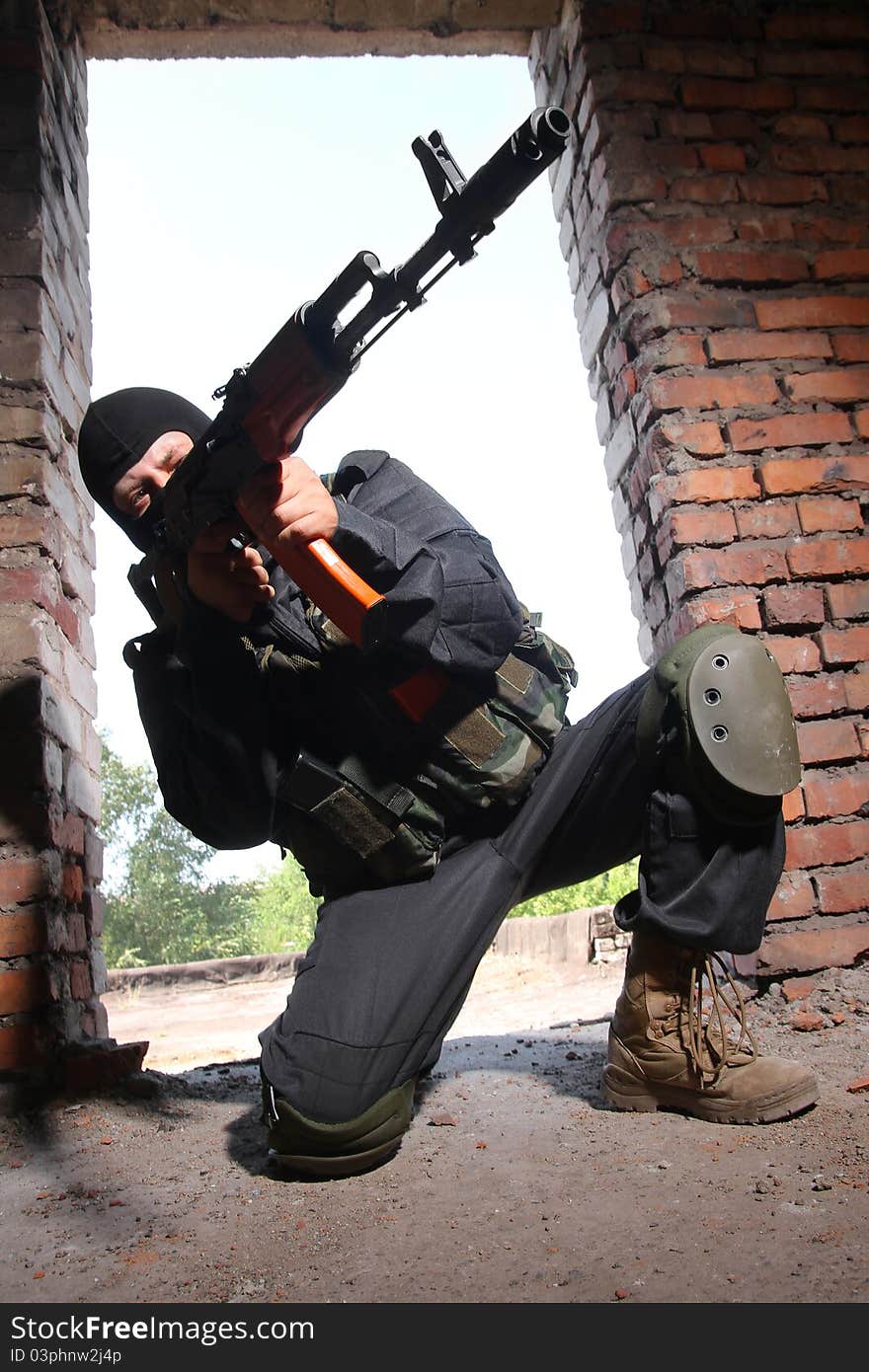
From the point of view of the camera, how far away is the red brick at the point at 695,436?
2.01m

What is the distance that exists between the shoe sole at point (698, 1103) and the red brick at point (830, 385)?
1.42 metres

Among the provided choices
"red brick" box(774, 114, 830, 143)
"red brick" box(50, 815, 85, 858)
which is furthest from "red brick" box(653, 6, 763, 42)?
"red brick" box(50, 815, 85, 858)

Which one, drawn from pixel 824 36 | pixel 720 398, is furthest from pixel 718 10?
pixel 720 398

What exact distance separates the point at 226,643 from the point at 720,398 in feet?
3.95

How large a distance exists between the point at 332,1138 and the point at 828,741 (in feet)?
3.90

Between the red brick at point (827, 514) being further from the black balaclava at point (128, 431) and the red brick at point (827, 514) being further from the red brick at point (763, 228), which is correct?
the black balaclava at point (128, 431)

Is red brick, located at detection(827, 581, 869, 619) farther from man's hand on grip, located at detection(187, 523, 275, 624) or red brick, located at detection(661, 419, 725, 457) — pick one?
man's hand on grip, located at detection(187, 523, 275, 624)

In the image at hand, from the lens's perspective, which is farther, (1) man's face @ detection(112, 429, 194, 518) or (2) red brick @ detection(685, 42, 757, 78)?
(2) red brick @ detection(685, 42, 757, 78)

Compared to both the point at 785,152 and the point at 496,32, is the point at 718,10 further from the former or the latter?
the point at 496,32

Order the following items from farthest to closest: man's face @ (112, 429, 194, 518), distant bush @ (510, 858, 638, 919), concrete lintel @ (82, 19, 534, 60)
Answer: distant bush @ (510, 858, 638, 919), concrete lintel @ (82, 19, 534, 60), man's face @ (112, 429, 194, 518)

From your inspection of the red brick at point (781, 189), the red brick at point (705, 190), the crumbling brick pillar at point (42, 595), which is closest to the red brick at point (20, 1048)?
the crumbling brick pillar at point (42, 595)

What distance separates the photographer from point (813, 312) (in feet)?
6.97

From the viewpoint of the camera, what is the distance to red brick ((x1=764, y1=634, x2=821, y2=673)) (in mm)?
1906

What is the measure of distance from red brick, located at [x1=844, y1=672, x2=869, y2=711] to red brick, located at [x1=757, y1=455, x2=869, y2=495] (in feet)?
1.31
